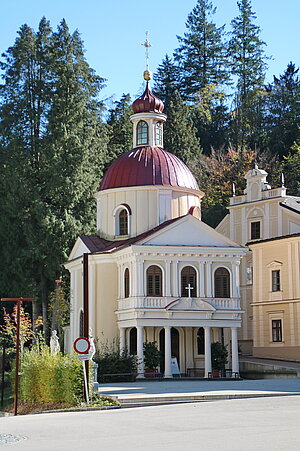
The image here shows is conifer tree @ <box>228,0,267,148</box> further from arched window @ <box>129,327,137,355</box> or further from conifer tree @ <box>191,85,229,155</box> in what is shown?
arched window @ <box>129,327,137,355</box>

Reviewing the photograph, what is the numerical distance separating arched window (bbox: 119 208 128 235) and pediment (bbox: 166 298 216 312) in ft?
24.0

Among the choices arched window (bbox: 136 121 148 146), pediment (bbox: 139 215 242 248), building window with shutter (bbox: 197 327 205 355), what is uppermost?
arched window (bbox: 136 121 148 146)

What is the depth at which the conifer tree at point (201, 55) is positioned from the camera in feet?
292

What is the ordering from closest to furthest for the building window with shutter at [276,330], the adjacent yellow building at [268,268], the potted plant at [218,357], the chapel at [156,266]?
the chapel at [156,266]
the potted plant at [218,357]
the adjacent yellow building at [268,268]
the building window with shutter at [276,330]

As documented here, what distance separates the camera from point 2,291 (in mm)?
52500

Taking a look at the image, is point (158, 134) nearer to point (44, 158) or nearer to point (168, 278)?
point (44, 158)

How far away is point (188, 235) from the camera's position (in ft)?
133

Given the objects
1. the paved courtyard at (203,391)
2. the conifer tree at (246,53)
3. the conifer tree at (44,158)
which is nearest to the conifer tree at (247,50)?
the conifer tree at (246,53)

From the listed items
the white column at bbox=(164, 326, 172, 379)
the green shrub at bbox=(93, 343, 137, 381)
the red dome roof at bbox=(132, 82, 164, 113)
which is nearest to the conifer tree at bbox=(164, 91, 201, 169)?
the red dome roof at bbox=(132, 82, 164, 113)

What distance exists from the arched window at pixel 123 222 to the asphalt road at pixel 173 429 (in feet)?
76.7

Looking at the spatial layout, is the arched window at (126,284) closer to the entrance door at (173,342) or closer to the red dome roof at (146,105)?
the entrance door at (173,342)

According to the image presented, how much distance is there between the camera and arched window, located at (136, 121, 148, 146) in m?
47.7

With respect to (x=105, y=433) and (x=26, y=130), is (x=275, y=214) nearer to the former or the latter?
(x=26, y=130)

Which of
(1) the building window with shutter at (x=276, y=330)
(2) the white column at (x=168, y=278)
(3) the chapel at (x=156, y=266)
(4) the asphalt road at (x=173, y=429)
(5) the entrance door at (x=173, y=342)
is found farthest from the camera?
(1) the building window with shutter at (x=276, y=330)
